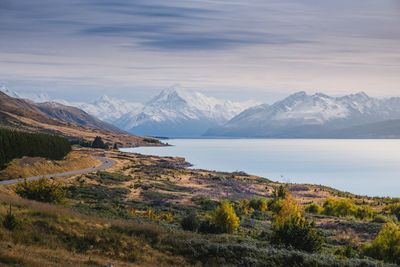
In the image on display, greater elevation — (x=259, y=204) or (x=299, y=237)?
(x=259, y=204)

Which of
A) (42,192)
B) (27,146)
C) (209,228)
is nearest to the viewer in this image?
(209,228)

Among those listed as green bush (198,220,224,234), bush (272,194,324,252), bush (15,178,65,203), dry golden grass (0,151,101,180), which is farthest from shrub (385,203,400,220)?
dry golden grass (0,151,101,180)

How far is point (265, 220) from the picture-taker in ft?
184

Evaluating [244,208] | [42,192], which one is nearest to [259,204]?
[244,208]

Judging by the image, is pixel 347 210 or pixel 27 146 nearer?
pixel 347 210

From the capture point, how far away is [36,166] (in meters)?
74.5

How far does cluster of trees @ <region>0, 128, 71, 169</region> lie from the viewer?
72.5m

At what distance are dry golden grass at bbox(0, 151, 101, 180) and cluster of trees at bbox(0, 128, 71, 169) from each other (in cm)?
143

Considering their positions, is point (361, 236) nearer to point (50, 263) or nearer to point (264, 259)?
point (264, 259)

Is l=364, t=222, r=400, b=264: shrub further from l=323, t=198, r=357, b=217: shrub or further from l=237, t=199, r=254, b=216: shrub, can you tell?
l=323, t=198, r=357, b=217: shrub

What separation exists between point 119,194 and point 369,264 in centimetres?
4030

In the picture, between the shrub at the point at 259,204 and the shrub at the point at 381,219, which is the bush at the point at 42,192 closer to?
the shrub at the point at 259,204

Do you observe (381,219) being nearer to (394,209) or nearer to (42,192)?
(394,209)

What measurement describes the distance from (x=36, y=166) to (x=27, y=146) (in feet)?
27.3
